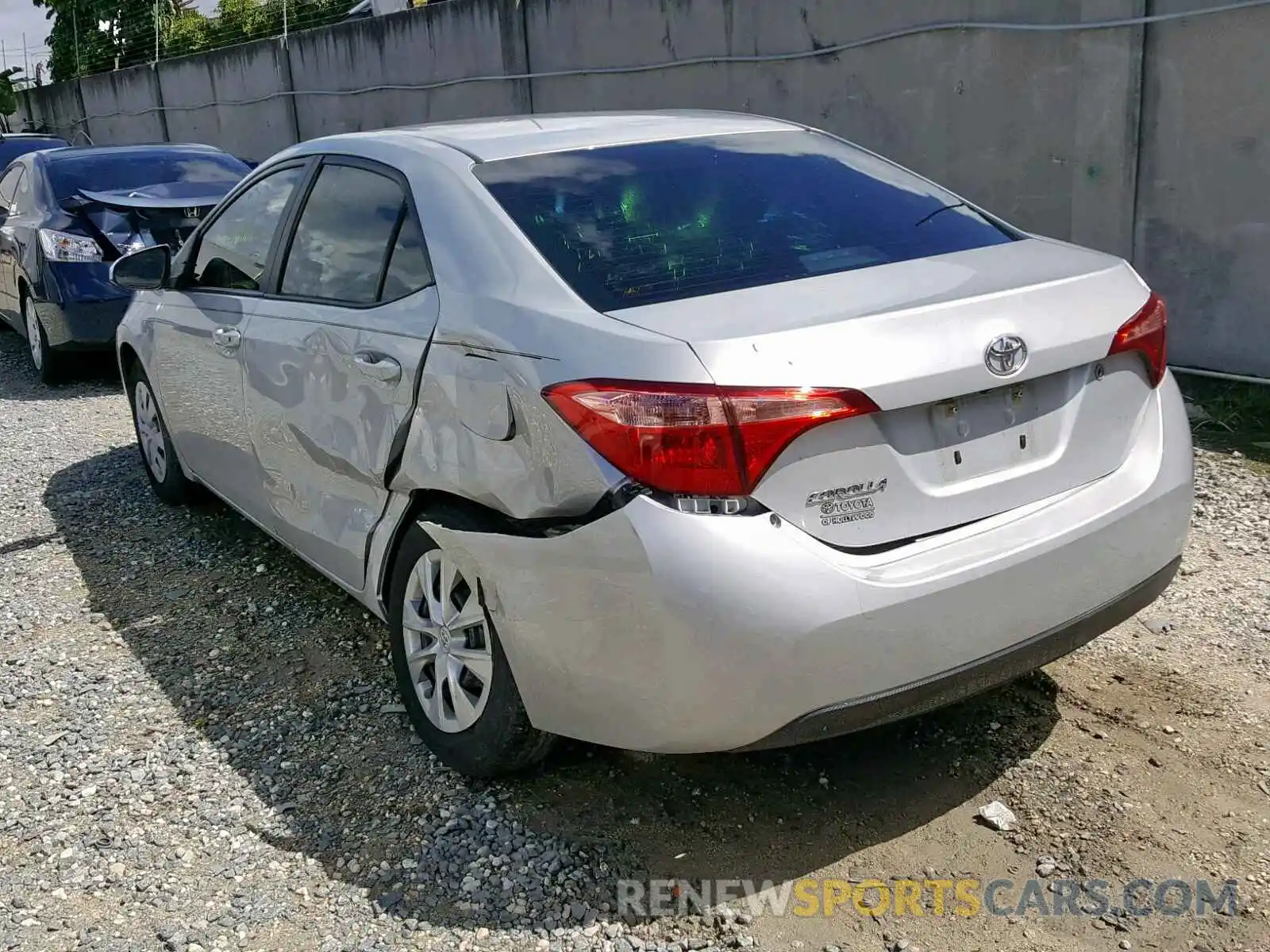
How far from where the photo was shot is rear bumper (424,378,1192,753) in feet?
8.18

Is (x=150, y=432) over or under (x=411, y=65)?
under

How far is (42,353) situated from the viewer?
8.68 metres

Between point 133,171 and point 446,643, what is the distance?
7.08 meters

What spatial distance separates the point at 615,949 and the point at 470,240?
1714 millimetres

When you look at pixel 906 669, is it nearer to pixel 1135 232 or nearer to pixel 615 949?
pixel 615 949

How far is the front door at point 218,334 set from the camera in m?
4.29

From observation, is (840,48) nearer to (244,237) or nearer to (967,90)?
(967,90)

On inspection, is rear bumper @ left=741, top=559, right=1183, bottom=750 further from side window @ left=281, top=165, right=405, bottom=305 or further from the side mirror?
the side mirror

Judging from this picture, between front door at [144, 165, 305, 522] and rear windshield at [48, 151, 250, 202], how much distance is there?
4.13m

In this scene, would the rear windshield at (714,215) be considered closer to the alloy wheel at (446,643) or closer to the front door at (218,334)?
the alloy wheel at (446,643)

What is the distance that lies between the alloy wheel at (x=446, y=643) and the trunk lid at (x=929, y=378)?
2.87 ft

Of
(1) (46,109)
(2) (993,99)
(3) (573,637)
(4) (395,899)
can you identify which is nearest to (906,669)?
(3) (573,637)

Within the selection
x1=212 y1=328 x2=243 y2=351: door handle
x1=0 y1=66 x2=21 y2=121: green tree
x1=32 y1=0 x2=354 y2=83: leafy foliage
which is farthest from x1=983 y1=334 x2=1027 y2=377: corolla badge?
x1=0 y1=66 x2=21 y2=121: green tree

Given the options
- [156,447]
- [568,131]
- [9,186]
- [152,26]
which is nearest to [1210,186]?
[568,131]
